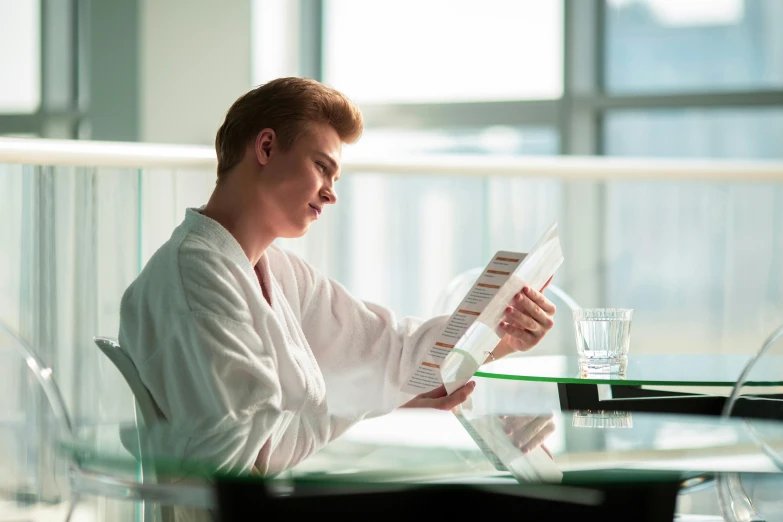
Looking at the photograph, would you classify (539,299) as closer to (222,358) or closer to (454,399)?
(454,399)

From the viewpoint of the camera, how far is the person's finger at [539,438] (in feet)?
3.04

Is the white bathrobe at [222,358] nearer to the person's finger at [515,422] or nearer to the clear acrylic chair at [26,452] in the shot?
the person's finger at [515,422]

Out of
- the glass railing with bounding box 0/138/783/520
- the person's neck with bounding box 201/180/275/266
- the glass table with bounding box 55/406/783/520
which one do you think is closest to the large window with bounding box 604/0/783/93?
the glass railing with bounding box 0/138/783/520

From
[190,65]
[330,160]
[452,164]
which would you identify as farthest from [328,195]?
[190,65]

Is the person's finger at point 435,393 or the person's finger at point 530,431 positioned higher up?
the person's finger at point 530,431

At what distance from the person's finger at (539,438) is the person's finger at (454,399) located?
0.33 metres

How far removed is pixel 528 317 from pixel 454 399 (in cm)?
17

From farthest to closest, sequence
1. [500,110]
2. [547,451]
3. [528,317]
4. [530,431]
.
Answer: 1. [500,110]
2. [528,317]
3. [530,431]
4. [547,451]

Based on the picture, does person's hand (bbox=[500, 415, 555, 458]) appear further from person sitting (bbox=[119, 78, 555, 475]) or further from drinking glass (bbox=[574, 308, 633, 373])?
drinking glass (bbox=[574, 308, 633, 373])

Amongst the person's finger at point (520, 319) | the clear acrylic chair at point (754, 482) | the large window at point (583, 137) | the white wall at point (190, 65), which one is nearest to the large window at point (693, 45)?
the large window at point (583, 137)

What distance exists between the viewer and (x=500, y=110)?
13.8ft

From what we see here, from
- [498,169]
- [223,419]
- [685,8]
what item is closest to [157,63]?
[498,169]

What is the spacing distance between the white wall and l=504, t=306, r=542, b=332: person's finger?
9.29 ft

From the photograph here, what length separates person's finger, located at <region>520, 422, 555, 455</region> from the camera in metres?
0.93
